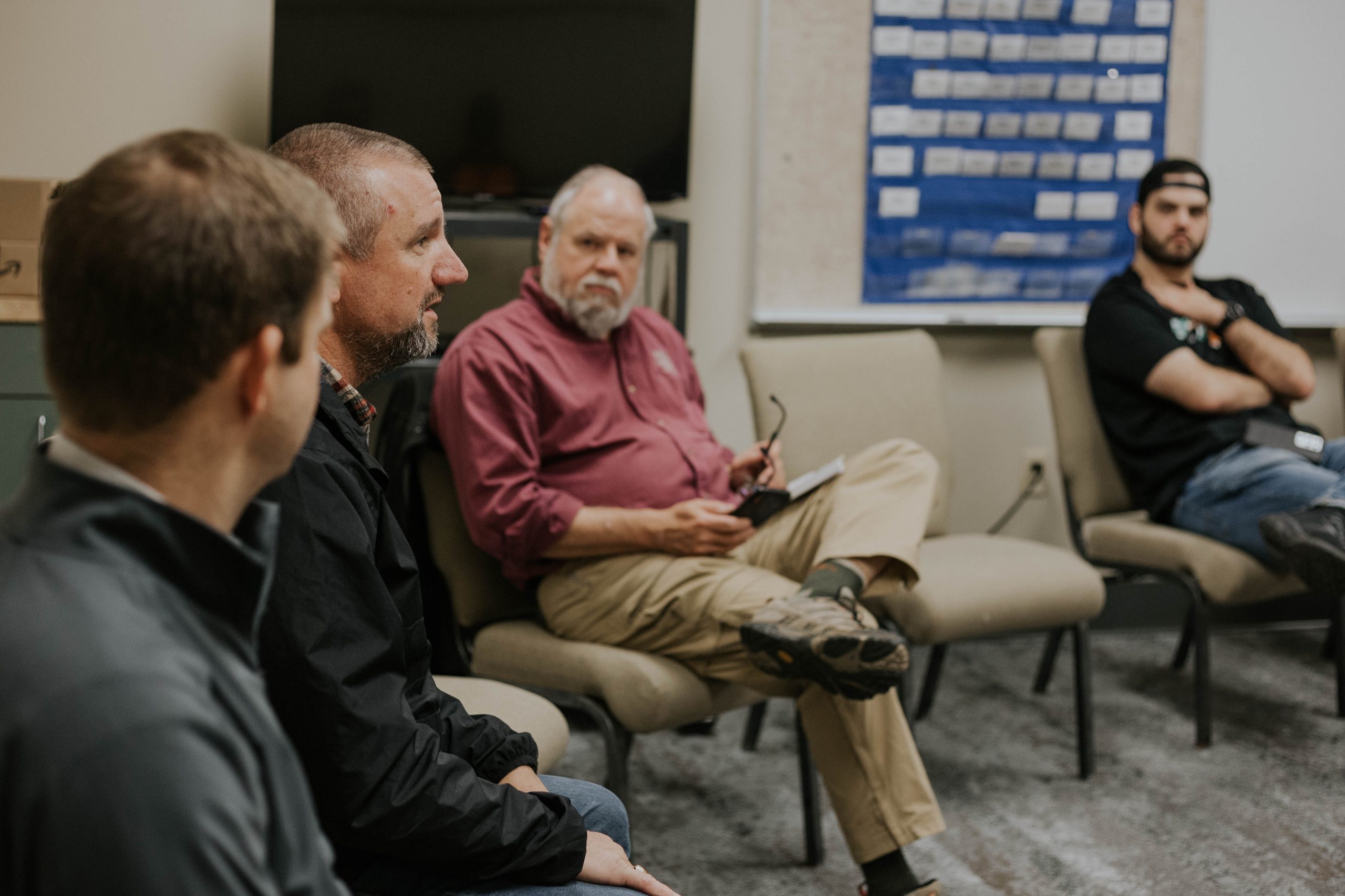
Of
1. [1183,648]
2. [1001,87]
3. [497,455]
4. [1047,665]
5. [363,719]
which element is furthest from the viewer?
[1001,87]

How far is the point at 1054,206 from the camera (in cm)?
349

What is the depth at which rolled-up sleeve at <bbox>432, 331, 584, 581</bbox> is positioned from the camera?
1988mm

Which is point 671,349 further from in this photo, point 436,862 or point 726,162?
point 436,862

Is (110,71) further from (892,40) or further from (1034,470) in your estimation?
(1034,470)

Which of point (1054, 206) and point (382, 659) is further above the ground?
point (1054, 206)

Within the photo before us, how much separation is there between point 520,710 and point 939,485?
141cm

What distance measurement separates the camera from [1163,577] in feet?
9.23

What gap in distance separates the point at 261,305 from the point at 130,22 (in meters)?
2.73

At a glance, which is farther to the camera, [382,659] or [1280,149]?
[1280,149]

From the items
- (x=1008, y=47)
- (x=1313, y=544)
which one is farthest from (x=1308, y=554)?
(x=1008, y=47)

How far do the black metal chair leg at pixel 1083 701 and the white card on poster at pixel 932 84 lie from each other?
1610mm

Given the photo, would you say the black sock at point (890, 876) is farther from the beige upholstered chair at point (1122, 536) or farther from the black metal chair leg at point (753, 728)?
the beige upholstered chair at point (1122, 536)

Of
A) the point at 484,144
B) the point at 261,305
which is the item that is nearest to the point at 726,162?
the point at 484,144

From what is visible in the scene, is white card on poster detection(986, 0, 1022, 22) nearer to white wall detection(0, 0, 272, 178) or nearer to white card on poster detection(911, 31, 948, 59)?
white card on poster detection(911, 31, 948, 59)
